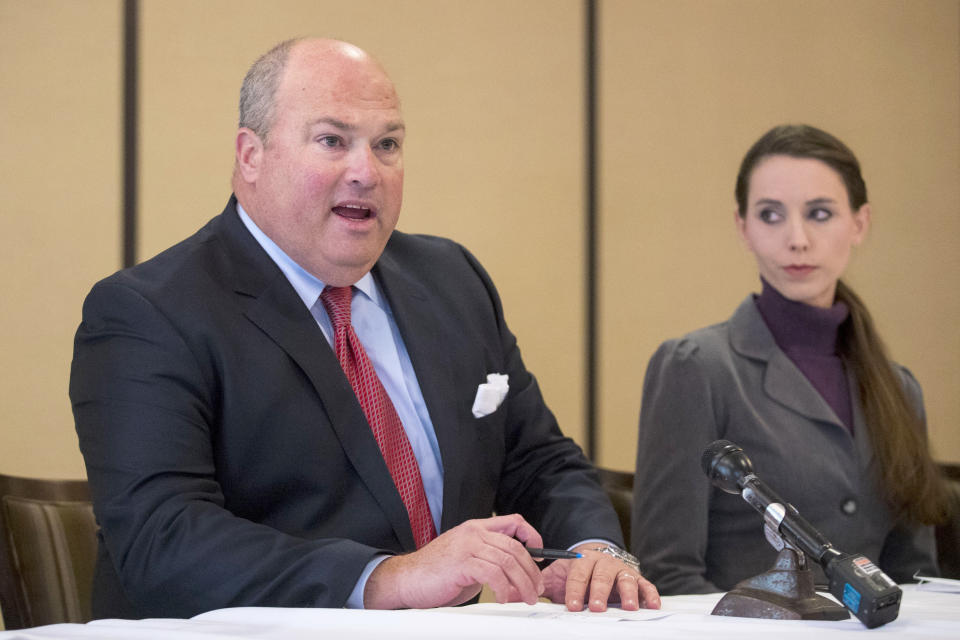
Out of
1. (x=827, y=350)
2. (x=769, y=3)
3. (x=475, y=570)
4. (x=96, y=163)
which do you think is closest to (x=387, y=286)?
(x=475, y=570)

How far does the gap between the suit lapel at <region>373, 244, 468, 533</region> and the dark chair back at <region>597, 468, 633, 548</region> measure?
678mm

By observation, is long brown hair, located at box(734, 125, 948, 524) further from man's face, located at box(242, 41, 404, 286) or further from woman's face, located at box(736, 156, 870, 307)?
man's face, located at box(242, 41, 404, 286)

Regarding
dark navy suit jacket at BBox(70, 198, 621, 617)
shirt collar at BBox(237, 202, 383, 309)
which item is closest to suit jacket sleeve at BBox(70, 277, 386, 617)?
dark navy suit jacket at BBox(70, 198, 621, 617)

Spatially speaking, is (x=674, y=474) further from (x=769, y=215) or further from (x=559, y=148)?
(x=559, y=148)

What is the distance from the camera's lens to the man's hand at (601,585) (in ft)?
4.50

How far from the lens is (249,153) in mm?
1848

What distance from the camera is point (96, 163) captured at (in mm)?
2895

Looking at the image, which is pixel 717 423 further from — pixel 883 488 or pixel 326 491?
pixel 326 491

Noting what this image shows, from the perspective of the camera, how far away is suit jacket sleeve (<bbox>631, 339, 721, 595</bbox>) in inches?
86.4

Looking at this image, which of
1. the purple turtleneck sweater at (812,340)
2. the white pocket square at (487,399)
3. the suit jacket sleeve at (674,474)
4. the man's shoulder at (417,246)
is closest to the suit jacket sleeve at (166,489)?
the white pocket square at (487,399)

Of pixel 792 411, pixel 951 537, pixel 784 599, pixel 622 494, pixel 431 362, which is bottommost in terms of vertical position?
pixel 951 537

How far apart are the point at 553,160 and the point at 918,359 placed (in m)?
1.52

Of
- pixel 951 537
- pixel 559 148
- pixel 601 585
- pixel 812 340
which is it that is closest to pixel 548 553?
pixel 601 585

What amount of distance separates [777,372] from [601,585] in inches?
44.9
